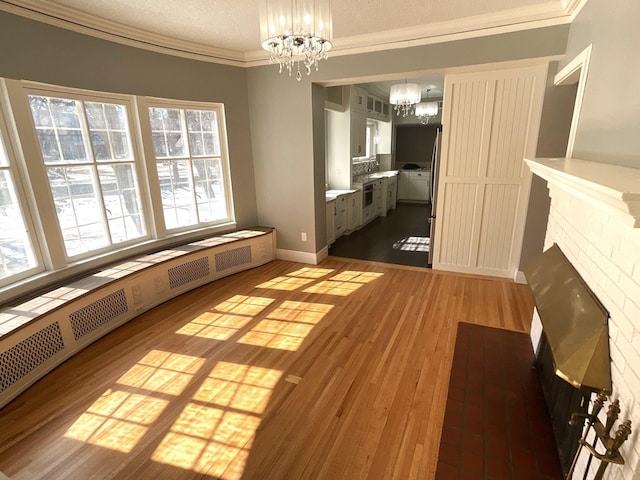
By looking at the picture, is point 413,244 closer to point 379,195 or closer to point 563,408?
point 379,195

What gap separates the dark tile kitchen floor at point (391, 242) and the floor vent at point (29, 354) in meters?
3.54

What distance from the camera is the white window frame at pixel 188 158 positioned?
362cm

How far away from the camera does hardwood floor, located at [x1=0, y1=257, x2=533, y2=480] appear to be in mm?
1820

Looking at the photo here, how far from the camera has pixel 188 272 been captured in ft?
12.8

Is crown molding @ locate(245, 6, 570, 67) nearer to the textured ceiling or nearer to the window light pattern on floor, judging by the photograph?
the textured ceiling

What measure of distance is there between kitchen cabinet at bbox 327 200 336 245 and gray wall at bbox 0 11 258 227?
3.84 ft

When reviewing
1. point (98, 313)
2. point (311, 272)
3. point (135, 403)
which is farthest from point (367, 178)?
point (135, 403)

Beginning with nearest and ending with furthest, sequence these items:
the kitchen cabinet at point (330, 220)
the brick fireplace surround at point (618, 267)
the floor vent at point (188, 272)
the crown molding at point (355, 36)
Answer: the brick fireplace surround at point (618, 267), the crown molding at point (355, 36), the floor vent at point (188, 272), the kitchen cabinet at point (330, 220)

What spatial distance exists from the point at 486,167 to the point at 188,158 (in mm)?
3644

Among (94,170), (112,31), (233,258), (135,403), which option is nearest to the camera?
(135,403)

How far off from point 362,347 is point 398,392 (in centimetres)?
56

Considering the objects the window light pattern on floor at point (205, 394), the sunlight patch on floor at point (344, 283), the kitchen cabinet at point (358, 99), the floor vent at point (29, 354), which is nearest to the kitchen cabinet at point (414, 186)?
the kitchen cabinet at point (358, 99)

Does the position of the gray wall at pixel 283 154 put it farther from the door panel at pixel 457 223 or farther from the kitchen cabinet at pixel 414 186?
the kitchen cabinet at pixel 414 186

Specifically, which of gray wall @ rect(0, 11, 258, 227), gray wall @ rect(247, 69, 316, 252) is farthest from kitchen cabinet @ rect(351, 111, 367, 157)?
gray wall @ rect(0, 11, 258, 227)
